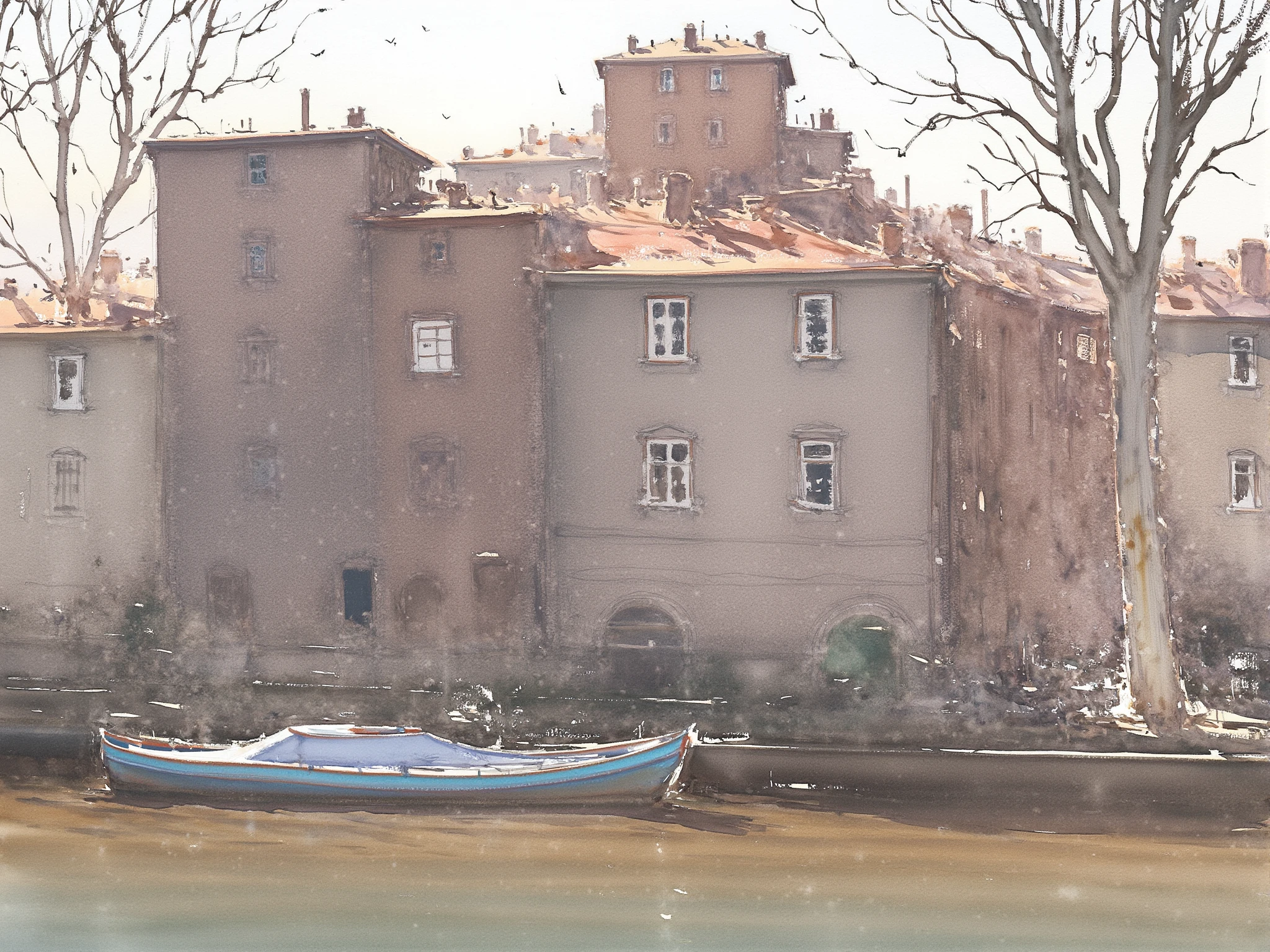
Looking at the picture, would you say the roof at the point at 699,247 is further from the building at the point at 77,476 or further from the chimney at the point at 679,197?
the building at the point at 77,476

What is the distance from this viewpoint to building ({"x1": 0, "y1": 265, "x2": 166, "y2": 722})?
35.8ft

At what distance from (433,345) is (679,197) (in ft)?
9.45

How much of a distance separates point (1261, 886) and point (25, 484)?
9.51 meters

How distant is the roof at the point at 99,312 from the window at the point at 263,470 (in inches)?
67.7

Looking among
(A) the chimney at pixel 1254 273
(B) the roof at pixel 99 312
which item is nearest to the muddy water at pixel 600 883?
(B) the roof at pixel 99 312

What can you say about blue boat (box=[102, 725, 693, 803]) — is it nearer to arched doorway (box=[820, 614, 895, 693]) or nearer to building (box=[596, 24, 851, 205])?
arched doorway (box=[820, 614, 895, 693])

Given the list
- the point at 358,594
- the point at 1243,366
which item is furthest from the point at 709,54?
the point at 1243,366

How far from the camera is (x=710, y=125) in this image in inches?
611

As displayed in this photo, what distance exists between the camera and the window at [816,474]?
498 inches

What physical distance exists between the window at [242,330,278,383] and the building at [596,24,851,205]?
3725mm

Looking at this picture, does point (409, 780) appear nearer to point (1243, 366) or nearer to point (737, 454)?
point (737, 454)

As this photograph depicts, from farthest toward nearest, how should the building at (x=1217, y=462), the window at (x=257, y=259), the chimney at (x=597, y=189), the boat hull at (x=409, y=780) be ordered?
the chimney at (x=597, y=189)
the window at (x=257, y=259)
the building at (x=1217, y=462)
the boat hull at (x=409, y=780)

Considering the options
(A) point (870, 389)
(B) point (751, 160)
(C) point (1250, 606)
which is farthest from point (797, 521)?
(B) point (751, 160)

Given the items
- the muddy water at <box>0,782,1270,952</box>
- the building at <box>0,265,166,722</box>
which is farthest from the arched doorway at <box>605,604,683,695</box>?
the building at <box>0,265,166,722</box>
